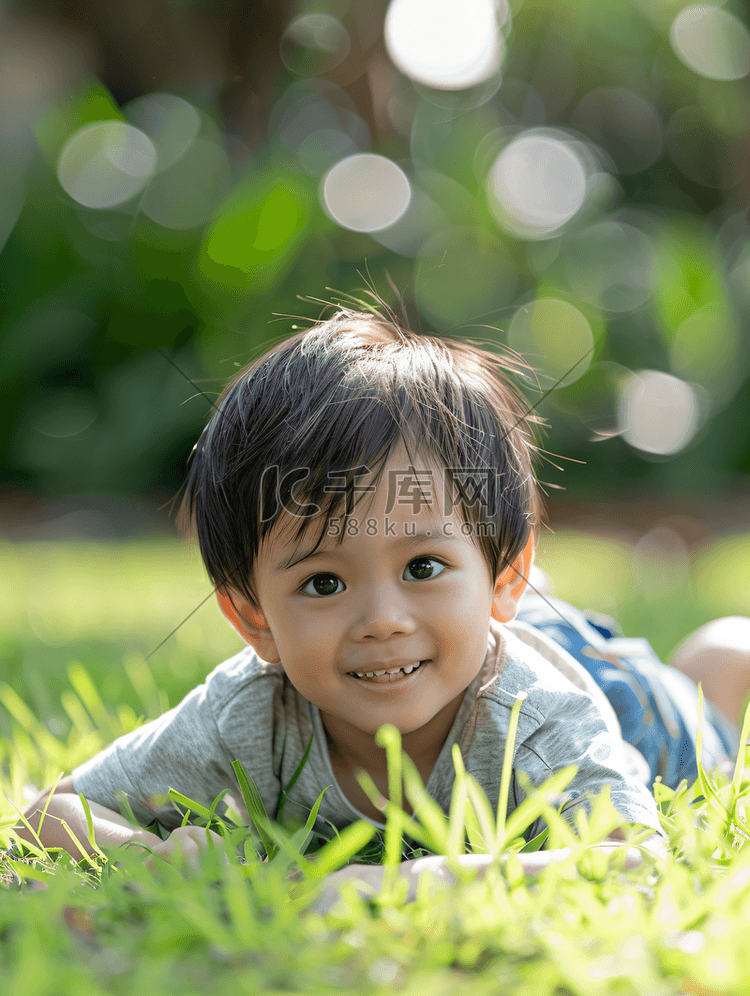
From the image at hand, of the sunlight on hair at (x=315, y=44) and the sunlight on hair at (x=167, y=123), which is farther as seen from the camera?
the sunlight on hair at (x=315, y=44)

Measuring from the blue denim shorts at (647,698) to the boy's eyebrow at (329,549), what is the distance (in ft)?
1.97

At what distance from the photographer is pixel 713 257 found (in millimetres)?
4629

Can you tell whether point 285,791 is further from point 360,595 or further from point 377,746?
point 360,595

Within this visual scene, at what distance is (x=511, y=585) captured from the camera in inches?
49.8

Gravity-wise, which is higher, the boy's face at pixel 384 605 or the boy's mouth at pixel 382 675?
the boy's face at pixel 384 605

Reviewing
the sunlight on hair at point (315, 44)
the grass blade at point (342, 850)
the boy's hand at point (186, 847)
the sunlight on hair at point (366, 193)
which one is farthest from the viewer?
the sunlight on hair at point (315, 44)

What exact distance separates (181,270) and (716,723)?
3332mm

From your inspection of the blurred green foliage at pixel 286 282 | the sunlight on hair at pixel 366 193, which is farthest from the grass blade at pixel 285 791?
the sunlight on hair at pixel 366 193

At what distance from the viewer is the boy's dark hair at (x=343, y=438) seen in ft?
3.60

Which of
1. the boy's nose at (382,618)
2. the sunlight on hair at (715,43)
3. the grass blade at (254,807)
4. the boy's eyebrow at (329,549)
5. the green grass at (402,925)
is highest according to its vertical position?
the sunlight on hair at (715,43)

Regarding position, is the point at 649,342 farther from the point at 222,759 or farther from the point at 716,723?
the point at 222,759

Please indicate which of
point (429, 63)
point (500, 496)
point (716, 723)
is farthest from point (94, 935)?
point (429, 63)

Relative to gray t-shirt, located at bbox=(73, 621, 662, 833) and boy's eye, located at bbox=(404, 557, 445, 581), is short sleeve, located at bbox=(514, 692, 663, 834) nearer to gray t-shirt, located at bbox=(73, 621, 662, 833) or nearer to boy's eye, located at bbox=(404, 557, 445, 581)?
gray t-shirt, located at bbox=(73, 621, 662, 833)

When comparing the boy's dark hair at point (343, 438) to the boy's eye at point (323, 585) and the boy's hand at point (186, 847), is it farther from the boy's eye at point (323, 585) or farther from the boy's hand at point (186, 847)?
the boy's hand at point (186, 847)
